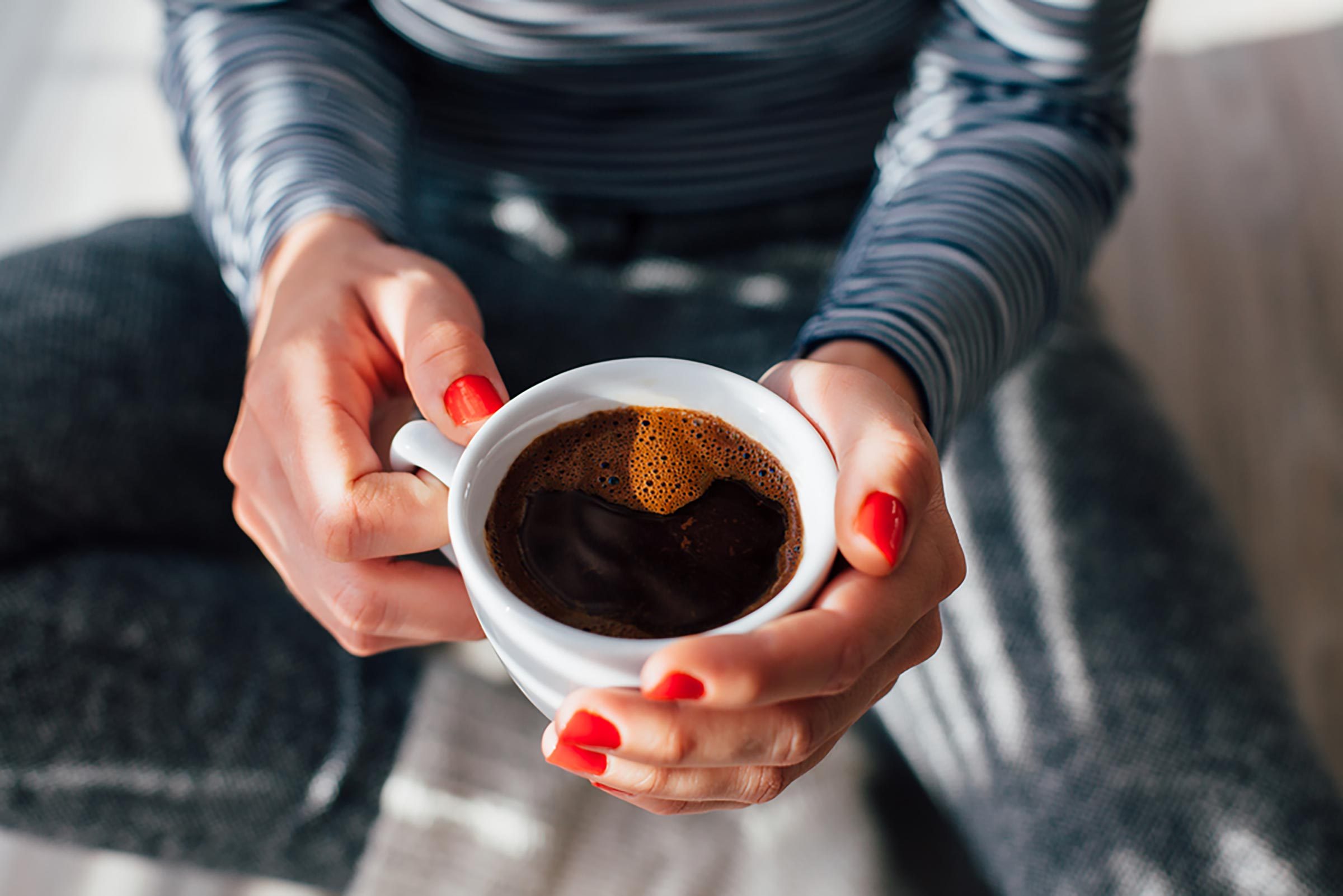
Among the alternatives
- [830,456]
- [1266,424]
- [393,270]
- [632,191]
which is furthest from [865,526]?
[1266,424]

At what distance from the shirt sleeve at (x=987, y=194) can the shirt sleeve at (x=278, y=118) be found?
14.4 inches

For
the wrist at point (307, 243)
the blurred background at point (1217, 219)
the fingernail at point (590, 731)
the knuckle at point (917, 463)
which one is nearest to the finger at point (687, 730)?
the fingernail at point (590, 731)

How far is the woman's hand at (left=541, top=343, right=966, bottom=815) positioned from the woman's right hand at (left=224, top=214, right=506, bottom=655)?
0.14m

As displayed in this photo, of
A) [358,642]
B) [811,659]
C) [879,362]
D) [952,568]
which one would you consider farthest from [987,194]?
[358,642]

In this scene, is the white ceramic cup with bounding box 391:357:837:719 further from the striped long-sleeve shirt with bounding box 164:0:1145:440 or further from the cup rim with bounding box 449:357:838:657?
the striped long-sleeve shirt with bounding box 164:0:1145:440

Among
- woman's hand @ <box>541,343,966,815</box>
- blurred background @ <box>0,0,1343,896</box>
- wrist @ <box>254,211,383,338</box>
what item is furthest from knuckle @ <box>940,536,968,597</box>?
blurred background @ <box>0,0,1343,896</box>

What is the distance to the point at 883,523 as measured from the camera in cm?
44

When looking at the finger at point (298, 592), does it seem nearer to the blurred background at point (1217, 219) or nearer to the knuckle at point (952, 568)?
the knuckle at point (952, 568)

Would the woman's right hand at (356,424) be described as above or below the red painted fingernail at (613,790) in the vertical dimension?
above

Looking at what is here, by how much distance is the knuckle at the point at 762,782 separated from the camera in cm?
49

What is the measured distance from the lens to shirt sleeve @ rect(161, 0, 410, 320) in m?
0.71

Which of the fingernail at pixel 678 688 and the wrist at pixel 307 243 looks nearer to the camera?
the fingernail at pixel 678 688

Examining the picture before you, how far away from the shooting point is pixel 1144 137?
1614 millimetres

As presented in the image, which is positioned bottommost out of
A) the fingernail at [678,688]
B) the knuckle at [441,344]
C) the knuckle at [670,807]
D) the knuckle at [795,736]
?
the knuckle at [670,807]
